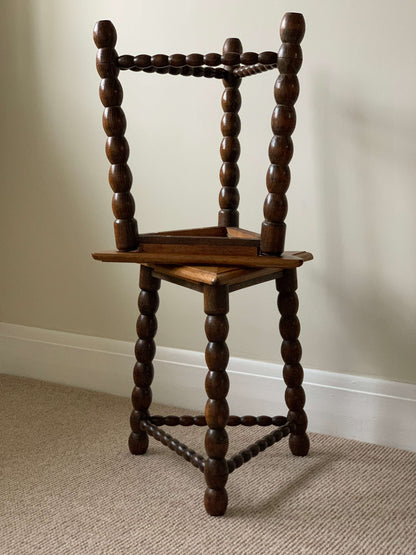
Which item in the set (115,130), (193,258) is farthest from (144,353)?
(115,130)

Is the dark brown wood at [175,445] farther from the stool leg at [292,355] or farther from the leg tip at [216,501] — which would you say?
the stool leg at [292,355]

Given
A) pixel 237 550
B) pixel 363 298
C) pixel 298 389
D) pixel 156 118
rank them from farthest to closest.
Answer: pixel 156 118 → pixel 363 298 → pixel 298 389 → pixel 237 550

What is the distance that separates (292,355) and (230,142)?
1.62 feet

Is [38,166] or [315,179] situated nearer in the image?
[315,179]

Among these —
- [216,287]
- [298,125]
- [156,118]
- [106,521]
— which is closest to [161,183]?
[156,118]

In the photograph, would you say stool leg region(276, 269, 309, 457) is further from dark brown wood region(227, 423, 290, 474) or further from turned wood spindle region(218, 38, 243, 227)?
turned wood spindle region(218, 38, 243, 227)

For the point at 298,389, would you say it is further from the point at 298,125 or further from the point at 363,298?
the point at 298,125

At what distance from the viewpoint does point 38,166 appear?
2.16 metres

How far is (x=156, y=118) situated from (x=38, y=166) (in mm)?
445

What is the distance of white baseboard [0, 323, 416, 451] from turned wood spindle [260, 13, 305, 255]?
0.55 meters

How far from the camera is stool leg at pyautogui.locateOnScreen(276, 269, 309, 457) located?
156 centimetres

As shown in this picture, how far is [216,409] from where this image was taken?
1.36 metres

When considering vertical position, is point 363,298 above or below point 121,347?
above

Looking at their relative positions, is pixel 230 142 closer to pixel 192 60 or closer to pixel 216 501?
pixel 192 60
